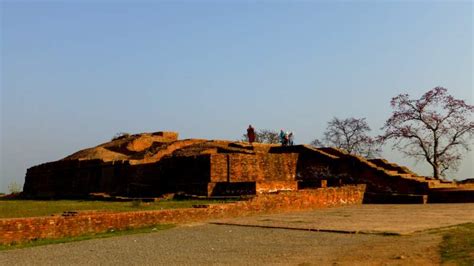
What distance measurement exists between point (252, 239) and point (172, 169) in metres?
12.4

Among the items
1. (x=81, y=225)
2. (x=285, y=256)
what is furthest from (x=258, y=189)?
(x=285, y=256)

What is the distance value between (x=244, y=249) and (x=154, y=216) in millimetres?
3739

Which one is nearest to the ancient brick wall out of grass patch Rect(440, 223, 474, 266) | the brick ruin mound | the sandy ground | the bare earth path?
the brick ruin mound

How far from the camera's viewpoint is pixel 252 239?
26.7ft

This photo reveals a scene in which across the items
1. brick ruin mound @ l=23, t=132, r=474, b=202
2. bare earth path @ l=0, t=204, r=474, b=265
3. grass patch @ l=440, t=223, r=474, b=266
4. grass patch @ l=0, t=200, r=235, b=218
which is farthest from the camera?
brick ruin mound @ l=23, t=132, r=474, b=202

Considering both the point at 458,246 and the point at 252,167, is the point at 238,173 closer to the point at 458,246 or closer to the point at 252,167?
the point at 252,167

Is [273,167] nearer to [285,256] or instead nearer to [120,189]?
[120,189]

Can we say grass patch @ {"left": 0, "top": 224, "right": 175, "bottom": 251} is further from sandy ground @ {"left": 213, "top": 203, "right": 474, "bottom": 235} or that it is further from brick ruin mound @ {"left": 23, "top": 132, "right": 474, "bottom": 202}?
brick ruin mound @ {"left": 23, "top": 132, "right": 474, "bottom": 202}

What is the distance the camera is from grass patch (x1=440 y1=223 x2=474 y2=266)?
5.51 m

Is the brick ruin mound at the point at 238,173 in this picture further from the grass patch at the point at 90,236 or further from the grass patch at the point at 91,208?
the grass patch at the point at 90,236

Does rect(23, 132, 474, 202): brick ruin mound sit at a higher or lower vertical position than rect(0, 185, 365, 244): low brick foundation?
higher

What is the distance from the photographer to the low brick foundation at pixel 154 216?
8.41 meters

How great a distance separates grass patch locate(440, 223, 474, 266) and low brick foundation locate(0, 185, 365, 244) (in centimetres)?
534

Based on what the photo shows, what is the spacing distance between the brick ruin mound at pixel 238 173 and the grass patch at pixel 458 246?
8198mm
